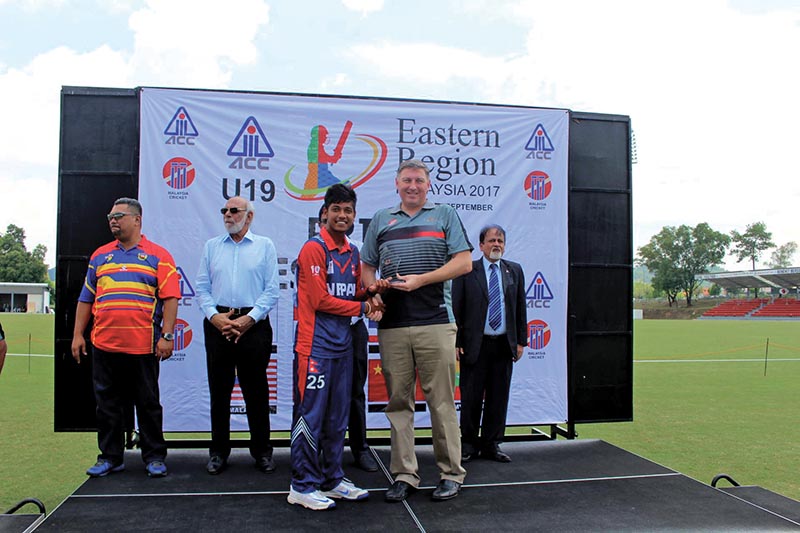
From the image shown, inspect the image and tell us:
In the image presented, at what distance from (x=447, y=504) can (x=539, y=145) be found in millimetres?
3242

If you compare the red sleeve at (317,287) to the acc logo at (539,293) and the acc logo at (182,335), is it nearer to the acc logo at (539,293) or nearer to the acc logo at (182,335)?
the acc logo at (182,335)

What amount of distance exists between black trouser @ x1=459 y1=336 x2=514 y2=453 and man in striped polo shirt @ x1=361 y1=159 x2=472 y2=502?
3.02 feet

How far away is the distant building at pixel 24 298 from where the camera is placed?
59406 mm

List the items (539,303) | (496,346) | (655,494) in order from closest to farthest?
(655,494) → (496,346) → (539,303)

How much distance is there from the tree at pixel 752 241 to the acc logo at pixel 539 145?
82020 mm

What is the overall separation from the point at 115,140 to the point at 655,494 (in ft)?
15.4

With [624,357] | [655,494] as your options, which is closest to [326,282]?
[655,494]

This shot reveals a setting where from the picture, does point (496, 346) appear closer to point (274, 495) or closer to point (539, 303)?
→ point (539, 303)

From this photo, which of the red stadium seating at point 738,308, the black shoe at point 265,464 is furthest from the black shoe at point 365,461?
the red stadium seating at point 738,308

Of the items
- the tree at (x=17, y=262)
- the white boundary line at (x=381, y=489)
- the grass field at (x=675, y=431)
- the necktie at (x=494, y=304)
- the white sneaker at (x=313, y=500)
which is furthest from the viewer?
the tree at (x=17, y=262)

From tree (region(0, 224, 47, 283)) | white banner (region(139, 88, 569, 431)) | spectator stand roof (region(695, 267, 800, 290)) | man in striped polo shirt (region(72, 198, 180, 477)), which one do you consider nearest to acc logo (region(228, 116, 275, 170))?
white banner (region(139, 88, 569, 431))

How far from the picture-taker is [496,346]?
14.5 feet

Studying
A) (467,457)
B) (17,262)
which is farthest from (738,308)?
(17,262)

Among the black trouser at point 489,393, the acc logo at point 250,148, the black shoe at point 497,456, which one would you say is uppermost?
the acc logo at point 250,148
